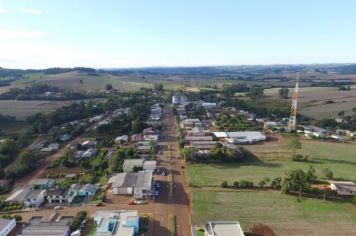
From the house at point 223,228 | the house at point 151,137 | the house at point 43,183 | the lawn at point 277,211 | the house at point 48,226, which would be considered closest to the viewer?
the house at point 223,228

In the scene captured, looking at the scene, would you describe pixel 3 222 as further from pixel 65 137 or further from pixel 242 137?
pixel 242 137

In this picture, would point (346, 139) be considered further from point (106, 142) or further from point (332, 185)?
point (106, 142)

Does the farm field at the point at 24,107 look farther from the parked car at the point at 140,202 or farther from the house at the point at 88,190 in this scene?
the parked car at the point at 140,202

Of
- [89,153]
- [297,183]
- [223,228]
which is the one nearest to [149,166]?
[89,153]

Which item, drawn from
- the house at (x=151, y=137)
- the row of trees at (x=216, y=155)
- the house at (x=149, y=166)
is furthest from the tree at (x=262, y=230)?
the house at (x=151, y=137)

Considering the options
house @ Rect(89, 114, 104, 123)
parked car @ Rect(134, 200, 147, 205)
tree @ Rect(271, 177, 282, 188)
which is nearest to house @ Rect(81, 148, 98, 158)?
parked car @ Rect(134, 200, 147, 205)

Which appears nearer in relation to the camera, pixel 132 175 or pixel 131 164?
pixel 132 175

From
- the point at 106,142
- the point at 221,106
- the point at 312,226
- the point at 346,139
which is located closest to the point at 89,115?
the point at 106,142
